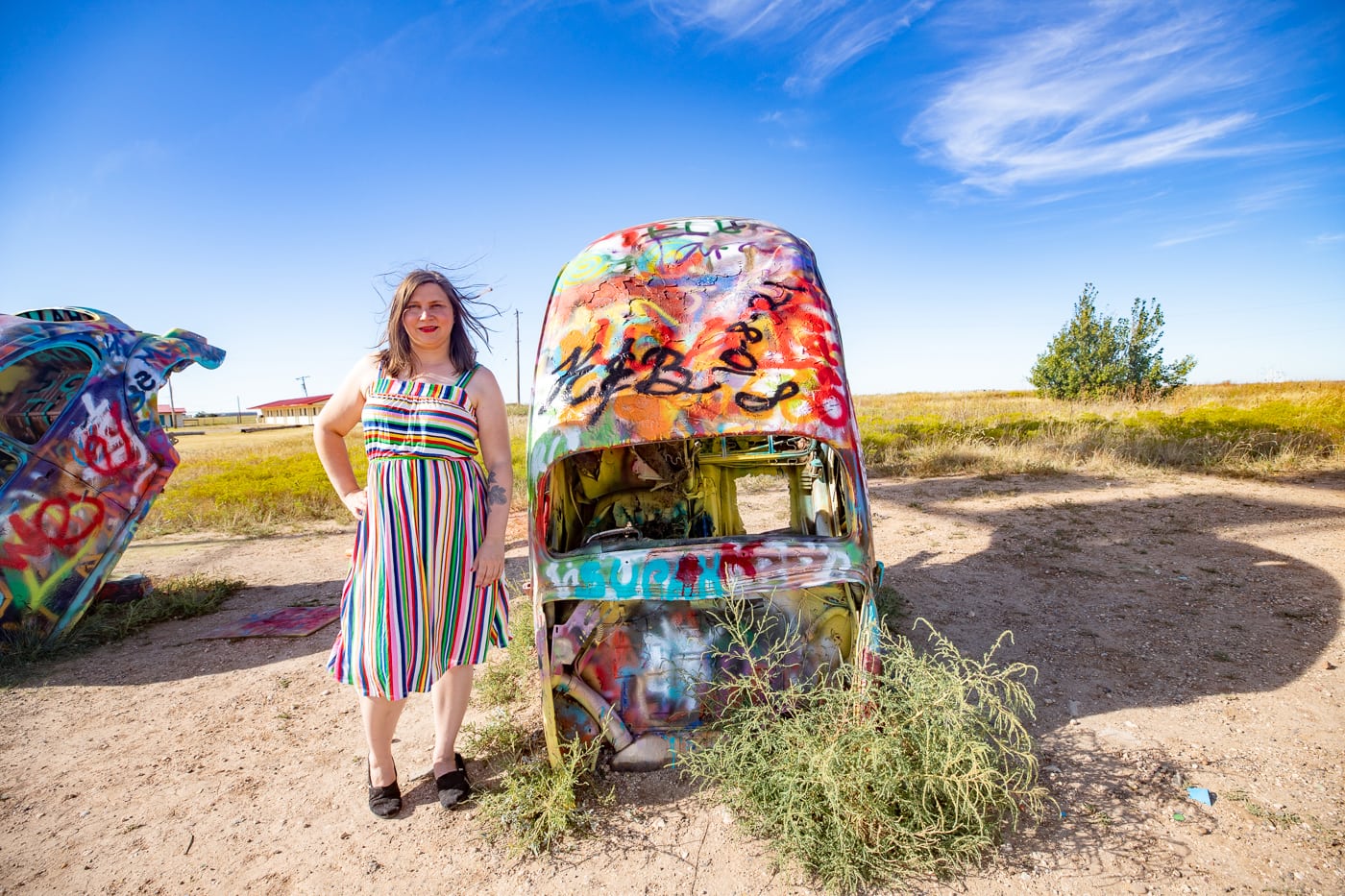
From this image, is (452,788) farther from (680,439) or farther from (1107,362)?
(1107,362)

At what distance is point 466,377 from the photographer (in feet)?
8.62

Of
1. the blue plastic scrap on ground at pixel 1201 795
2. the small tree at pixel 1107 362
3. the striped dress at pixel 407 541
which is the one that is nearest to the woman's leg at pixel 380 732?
the striped dress at pixel 407 541

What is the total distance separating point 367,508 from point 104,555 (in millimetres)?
4063

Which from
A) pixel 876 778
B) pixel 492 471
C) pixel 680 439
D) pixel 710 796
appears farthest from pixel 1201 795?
pixel 492 471

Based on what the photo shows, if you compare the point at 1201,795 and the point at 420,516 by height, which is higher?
the point at 420,516

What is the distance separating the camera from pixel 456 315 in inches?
106

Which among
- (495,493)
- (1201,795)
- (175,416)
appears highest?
(175,416)

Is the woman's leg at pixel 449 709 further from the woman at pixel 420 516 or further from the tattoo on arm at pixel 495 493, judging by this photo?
the tattoo on arm at pixel 495 493

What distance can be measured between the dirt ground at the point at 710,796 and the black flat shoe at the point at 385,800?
5cm

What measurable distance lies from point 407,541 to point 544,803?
1.20 metres

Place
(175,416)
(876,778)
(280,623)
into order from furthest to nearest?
(175,416)
(280,623)
(876,778)

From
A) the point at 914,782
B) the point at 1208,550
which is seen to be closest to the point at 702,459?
the point at 914,782

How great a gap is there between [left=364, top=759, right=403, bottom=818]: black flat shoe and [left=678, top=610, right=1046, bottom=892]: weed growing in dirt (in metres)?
1.29

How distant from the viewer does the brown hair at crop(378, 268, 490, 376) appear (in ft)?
8.48
